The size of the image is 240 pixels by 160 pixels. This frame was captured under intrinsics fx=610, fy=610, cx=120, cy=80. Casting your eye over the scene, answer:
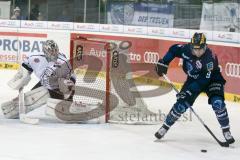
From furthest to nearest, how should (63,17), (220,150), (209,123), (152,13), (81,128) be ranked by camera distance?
(63,17) → (152,13) → (209,123) → (81,128) → (220,150)

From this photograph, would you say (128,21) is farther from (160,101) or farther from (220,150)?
(220,150)

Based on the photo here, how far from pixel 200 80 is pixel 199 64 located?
19 centimetres

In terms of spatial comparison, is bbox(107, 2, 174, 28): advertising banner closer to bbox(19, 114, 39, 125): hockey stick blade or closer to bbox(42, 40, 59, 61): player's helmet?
bbox(42, 40, 59, 61): player's helmet

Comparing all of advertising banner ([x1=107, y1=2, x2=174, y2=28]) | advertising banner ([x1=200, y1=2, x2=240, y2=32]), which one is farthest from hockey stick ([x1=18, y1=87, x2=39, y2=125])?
advertising banner ([x1=107, y1=2, x2=174, y2=28])

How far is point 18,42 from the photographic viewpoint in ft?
43.1

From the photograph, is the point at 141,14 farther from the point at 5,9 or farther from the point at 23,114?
the point at 23,114

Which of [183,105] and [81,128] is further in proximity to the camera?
[81,128]

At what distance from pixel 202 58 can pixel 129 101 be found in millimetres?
2171

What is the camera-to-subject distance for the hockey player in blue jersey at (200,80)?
244 inches

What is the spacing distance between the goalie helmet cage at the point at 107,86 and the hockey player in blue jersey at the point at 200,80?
138 centimetres

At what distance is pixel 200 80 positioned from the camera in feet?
20.7

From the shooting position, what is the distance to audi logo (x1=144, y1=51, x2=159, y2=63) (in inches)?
438

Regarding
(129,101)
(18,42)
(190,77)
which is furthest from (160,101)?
(18,42)

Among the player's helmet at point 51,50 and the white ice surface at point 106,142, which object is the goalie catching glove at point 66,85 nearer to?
the player's helmet at point 51,50
